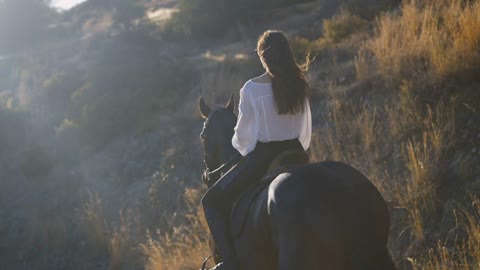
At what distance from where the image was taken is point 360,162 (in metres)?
8.95

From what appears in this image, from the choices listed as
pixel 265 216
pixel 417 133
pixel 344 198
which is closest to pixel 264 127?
pixel 265 216

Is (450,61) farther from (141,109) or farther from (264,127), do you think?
(141,109)

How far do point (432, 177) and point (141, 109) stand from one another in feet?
34.4

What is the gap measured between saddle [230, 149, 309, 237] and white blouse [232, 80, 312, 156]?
143 millimetres

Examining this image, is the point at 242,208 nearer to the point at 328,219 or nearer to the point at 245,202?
the point at 245,202

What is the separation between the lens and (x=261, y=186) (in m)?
4.26

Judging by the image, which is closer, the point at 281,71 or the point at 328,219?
the point at 328,219

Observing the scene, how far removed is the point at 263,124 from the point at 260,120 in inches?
1.5

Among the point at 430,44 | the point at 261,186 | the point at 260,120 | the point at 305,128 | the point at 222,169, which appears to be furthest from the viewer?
the point at 430,44

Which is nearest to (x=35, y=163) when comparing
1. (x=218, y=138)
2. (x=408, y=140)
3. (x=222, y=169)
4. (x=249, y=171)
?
(x=408, y=140)

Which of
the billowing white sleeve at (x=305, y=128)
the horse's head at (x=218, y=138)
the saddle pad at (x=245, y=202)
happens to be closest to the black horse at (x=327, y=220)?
the saddle pad at (x=245, y=202)

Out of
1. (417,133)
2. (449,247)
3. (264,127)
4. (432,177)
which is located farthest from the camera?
(417,133)

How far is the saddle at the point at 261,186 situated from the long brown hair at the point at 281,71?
13.0 inches

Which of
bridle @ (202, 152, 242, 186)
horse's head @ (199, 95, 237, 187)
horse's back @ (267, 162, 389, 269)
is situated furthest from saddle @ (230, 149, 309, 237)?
horse's head @ (199, 95, 237, 187)
